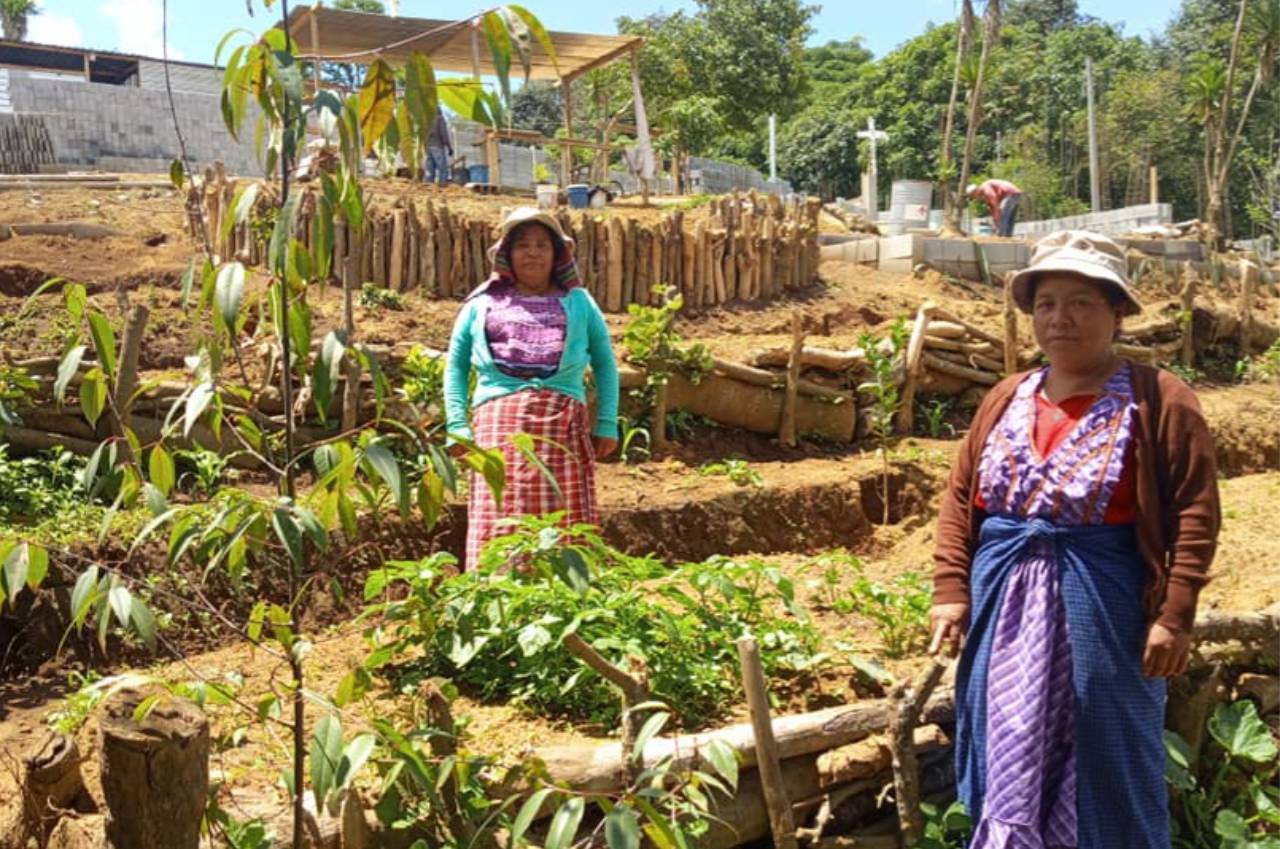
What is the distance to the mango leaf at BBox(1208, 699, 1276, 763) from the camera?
11.3 feet

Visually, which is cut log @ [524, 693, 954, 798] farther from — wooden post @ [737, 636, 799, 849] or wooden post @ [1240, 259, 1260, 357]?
wooden post @ [1240, 259, 1260, 357]

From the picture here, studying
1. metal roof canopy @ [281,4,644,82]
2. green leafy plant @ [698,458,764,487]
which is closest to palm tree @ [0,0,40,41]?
metal roof canopy @ [281,4,644,82]

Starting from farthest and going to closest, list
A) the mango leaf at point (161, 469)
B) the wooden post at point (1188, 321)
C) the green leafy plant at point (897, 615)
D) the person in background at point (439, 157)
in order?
the person in background at point (439, 157) → the wooden post at point (1188, 321) → the green leafy plant at point (897, 615) → the mango leaf at point (161, 469)

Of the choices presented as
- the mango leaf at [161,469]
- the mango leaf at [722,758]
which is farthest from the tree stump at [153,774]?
the mango leaf at [722,758]

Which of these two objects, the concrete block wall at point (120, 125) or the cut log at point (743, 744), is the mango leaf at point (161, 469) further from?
the concrete block wall at point (120, 125)

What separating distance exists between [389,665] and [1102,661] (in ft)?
5.99

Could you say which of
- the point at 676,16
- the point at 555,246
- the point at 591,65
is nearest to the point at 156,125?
the point at 591,65

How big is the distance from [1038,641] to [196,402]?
169cm

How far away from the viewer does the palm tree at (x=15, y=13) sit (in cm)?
3478

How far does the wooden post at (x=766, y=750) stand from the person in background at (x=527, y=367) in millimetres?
1291

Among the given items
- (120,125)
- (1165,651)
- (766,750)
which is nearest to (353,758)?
(766,750)

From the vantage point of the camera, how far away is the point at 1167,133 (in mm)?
30312

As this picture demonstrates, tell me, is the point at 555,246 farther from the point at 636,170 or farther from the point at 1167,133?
the point at 1167,133

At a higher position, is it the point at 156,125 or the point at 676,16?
the point at 676,16
